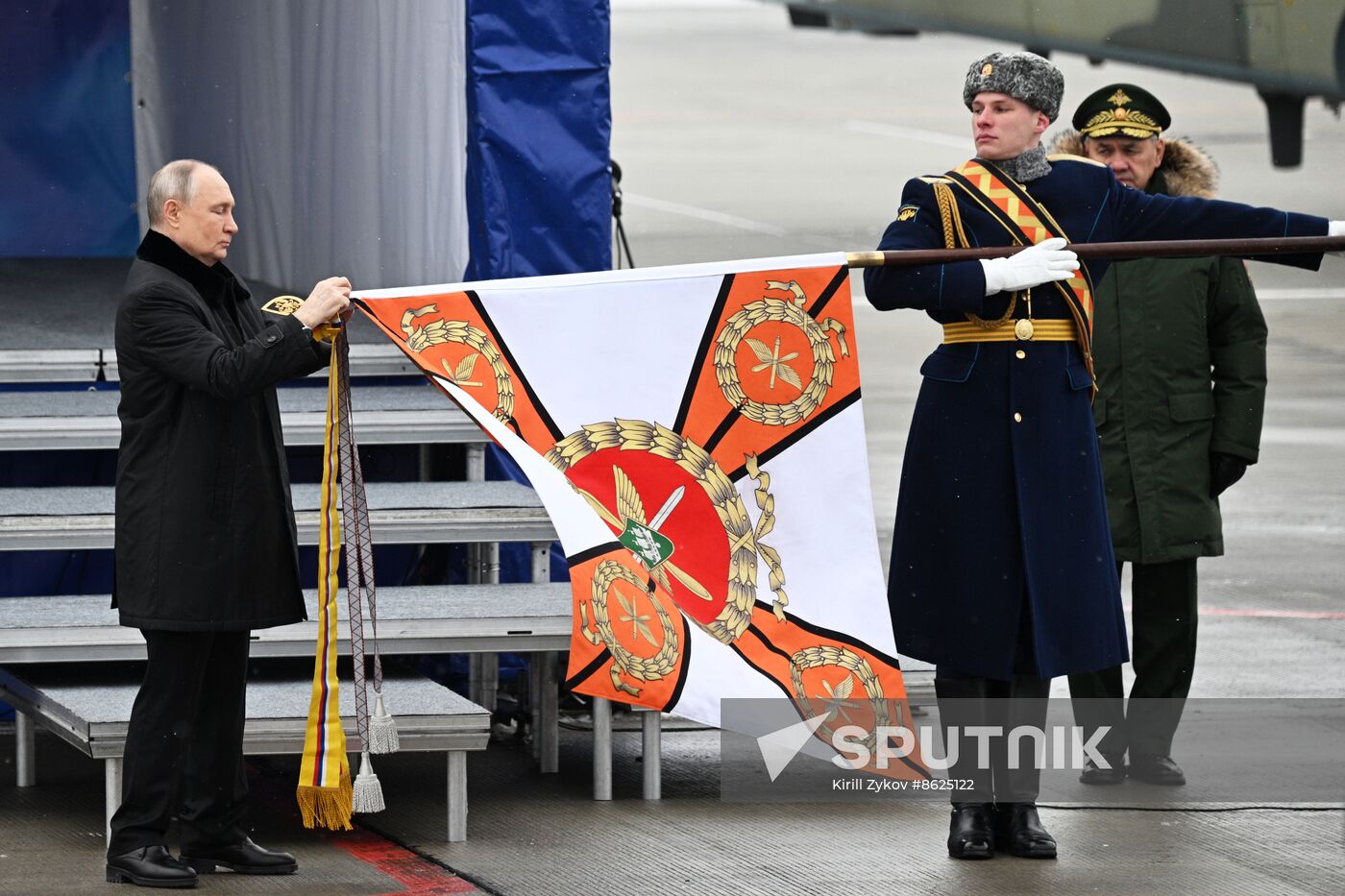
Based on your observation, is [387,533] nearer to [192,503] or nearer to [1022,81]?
[192,503]

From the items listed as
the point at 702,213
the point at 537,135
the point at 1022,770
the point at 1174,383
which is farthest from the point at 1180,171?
the point at 702,213

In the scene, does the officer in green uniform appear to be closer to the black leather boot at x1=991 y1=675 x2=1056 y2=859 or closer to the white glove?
the black leather boot at x1=991 y1=675 x2=1056 y2=859

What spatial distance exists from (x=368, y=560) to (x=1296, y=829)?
7.91ft

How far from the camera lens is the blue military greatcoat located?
15.8ft

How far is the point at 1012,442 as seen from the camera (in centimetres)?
482

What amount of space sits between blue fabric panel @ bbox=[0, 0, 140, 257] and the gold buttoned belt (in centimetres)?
600

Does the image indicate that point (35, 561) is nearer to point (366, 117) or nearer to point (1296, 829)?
point (366, 117)

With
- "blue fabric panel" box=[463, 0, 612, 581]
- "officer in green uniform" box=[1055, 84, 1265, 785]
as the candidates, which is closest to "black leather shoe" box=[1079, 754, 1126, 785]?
"officer in green uniform" box=[1055, 84, 1265, 785]

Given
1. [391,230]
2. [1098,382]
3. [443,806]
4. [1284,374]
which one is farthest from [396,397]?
[1284,374]

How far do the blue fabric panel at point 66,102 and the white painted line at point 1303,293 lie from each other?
39.9 feet

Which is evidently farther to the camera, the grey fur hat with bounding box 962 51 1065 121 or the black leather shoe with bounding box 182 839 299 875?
the black leather shoe with bounding box 182 839 299 875

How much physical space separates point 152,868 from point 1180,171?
3195mm

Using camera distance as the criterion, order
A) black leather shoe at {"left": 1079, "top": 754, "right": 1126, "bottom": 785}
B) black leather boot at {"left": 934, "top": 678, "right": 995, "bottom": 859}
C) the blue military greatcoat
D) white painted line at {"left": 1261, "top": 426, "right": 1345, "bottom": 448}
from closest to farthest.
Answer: the blue military greatcoat, black leather boot at {"left": 934, "top": 678, "right": 995, "bottom": 859}, black leather shoe at {"left": 1079, "top": 754, "right": 1126, "bottom": 785}, white painted line at {"left": 1261, "top": 426, "right": 1345, "bottom": 448}

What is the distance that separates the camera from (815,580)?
4.77 metres
